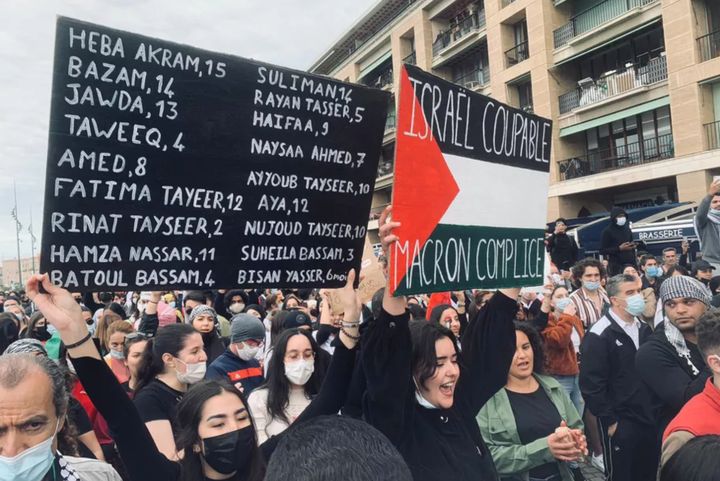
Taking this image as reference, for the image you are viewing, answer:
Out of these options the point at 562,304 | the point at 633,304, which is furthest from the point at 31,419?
the point at 562,304

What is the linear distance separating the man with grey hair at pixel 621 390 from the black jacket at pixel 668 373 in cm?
42

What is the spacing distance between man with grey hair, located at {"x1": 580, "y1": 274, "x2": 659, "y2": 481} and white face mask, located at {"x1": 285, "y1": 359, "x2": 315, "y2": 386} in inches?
85.0

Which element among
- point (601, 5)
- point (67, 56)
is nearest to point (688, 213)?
point (601, 5)

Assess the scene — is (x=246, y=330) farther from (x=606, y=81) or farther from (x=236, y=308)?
(x=606, y=81)

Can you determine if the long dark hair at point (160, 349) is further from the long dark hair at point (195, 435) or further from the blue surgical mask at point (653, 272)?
the blue surgical mask at point (653, 272)

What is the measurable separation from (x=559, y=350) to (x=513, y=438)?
2.40 m

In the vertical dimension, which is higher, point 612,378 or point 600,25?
point 600,25

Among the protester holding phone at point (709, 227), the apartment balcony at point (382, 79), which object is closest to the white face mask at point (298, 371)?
the protester holding phone at point (709, 227)

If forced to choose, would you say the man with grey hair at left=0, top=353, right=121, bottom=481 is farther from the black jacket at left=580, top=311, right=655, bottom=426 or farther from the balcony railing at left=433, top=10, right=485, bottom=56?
the balcony railing at left=433, top=10, right=485, bottom=56

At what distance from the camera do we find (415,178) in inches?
103

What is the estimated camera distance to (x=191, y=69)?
2.43m

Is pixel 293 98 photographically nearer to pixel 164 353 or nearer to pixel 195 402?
pixel 195 402

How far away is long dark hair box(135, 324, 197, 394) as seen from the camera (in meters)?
3.82

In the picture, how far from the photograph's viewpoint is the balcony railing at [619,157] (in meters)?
19.9
